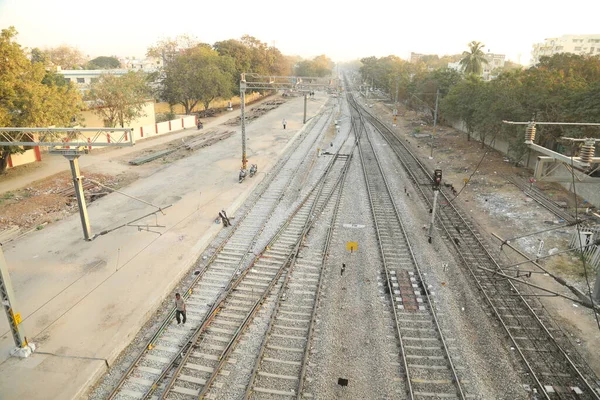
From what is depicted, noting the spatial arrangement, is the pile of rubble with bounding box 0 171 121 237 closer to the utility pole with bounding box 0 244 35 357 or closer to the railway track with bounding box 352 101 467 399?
the utility pole with bounding box 0 244 35 357

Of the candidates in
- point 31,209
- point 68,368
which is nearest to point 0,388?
point 68,368

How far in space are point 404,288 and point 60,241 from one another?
15.3 m

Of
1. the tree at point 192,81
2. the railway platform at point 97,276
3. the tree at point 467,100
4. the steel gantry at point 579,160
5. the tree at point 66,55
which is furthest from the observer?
the tree at point 66,55

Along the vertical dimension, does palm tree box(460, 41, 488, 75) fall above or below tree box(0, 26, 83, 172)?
above

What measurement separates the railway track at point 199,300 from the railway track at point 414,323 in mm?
5965

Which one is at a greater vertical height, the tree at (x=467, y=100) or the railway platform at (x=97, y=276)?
the tree at (x=467, y=100)

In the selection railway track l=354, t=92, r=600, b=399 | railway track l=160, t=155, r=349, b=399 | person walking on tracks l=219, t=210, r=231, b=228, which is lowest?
railway track l=354, t=92, r=600, b=399

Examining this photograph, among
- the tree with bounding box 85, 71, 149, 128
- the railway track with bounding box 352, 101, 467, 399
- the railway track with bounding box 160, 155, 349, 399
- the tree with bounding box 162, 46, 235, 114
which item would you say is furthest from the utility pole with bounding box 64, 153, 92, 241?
the tree with bounding box 162, 46, 235, 114

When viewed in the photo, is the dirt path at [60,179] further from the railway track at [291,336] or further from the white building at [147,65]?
the white building at [147,65]

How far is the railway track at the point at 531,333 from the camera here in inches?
399

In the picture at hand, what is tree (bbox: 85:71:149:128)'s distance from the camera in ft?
127

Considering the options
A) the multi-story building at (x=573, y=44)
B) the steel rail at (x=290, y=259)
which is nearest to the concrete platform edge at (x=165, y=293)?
the steel rail at (x=290, y=259)

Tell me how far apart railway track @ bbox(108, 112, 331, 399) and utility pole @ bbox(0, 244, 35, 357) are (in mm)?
3095

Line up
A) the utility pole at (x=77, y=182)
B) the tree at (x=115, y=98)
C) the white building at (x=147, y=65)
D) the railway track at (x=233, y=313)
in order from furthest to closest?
1. the white building at (x=147, y=65)
2. the tree at (x=115, y=98)
3. the utility pole at (x=77, y=182)
4. the railway track at (x=233, y=313)
